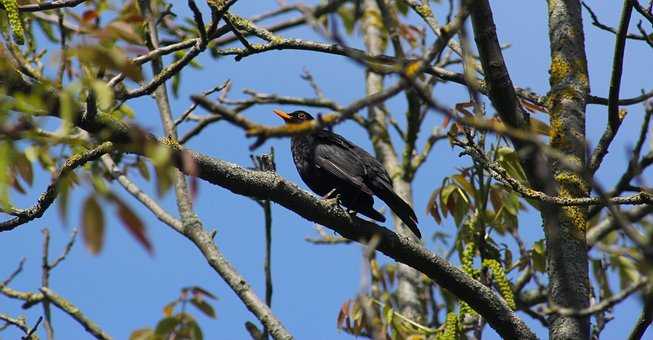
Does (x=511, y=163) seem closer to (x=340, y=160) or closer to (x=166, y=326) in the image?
(x=340, y=160)

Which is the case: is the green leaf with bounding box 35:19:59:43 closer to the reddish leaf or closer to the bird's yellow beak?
the bird's yellow beak

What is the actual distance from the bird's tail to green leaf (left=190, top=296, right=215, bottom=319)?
148 centimetres

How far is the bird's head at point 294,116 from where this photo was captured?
27.3 feet

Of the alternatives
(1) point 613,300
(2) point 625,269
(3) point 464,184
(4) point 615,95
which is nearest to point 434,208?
(3) point 464,184

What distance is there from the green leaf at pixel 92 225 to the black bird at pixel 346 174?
4332 mm

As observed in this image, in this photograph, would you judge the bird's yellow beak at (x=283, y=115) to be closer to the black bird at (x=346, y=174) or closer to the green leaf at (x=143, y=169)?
the black bird at (x=346, y=174)

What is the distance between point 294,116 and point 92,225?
6.38m

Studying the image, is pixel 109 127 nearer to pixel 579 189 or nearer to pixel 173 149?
pixel 173 149

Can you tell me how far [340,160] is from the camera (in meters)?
6.89

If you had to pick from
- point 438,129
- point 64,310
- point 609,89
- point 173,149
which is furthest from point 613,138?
point 438,129

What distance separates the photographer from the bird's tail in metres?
6.43

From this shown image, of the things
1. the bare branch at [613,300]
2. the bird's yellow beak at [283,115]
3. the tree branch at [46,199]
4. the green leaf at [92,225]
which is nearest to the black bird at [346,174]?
the bird's yellow beak at [283,115]

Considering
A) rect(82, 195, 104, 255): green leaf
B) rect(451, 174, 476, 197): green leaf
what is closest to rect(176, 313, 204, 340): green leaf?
rect(451, 174, 476, 197): green leaf

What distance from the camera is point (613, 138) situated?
462 centimetres
